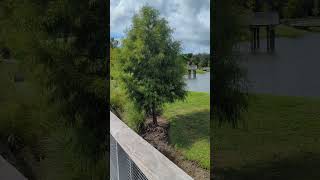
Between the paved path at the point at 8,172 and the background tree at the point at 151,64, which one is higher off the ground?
the background tree at the point at 151,64

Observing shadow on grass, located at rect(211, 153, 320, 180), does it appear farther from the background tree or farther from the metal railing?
the background tree

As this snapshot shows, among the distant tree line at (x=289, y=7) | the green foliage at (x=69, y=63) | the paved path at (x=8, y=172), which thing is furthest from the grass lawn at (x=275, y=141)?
the paved path at (x=8, y=172)

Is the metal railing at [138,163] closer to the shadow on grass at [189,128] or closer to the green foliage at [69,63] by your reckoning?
the shadow on grass at [189,128]

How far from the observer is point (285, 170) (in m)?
3.01

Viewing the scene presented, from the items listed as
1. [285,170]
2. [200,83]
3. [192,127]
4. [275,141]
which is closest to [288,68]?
[275,141]

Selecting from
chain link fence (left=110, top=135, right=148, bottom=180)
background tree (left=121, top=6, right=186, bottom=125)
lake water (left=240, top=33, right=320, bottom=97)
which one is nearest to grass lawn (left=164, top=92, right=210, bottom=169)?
background tree (left=121, top=6, right=186, bottom=125)

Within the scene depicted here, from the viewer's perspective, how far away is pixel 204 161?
4.18 meters

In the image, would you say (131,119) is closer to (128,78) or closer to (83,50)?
(128,78)

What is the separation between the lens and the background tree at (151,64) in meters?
4.39

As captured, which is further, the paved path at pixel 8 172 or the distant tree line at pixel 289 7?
the paved path at pixel 8 172

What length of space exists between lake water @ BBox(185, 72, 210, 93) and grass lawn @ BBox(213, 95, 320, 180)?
62 centimetres

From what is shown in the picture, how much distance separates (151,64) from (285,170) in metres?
2.10

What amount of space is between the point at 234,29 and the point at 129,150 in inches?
76.1

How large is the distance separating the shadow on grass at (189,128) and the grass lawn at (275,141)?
0.82 m
